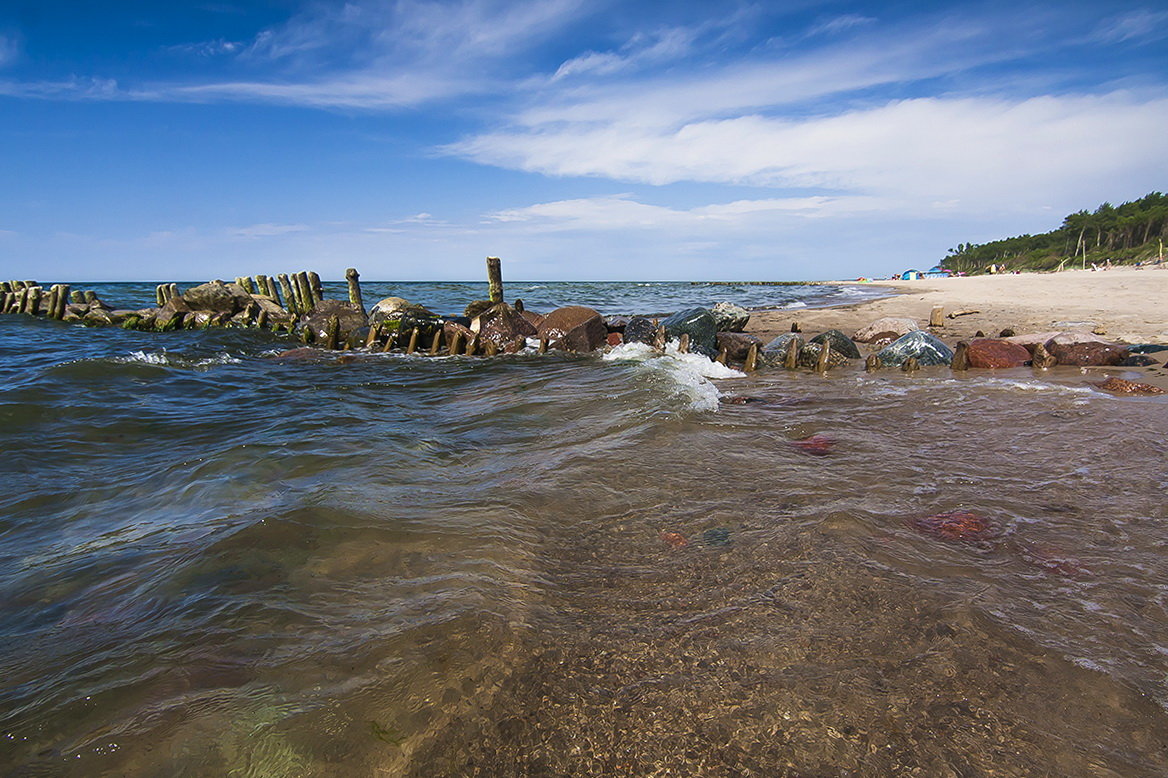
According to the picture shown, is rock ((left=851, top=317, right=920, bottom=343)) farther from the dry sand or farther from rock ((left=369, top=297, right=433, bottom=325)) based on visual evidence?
rock ((left=369, top=297, right=433, bottom=325))

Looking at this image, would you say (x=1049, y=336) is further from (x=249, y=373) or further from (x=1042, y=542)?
(x=249, y=373)

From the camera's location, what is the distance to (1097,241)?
212 feet

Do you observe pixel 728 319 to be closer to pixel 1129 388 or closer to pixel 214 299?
pixel 1129 388

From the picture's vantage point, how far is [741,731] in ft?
6.34

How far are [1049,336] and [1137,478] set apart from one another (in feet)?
24.1

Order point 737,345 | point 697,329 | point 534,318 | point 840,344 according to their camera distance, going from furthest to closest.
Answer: point 534,318, point 697,329, point 737,345, point 840,344

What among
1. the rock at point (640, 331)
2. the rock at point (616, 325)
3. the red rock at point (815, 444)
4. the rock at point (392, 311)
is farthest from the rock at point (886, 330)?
the rock at point (392, 311)

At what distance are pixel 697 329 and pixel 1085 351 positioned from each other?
6.91 m

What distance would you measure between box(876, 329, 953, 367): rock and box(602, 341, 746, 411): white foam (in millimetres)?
2770

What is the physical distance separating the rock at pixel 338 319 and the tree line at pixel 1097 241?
61909 millimetres

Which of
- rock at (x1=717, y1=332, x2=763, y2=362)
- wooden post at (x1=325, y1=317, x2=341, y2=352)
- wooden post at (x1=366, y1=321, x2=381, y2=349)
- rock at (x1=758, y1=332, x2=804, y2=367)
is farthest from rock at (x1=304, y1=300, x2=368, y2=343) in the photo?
rock at (x1=758, y1=332, x2=804, y2=367)

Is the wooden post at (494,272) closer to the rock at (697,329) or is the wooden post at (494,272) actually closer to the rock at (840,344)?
the rock at (697,329)

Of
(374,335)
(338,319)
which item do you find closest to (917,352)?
(374,335)

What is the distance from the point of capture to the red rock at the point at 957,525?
131 inches
